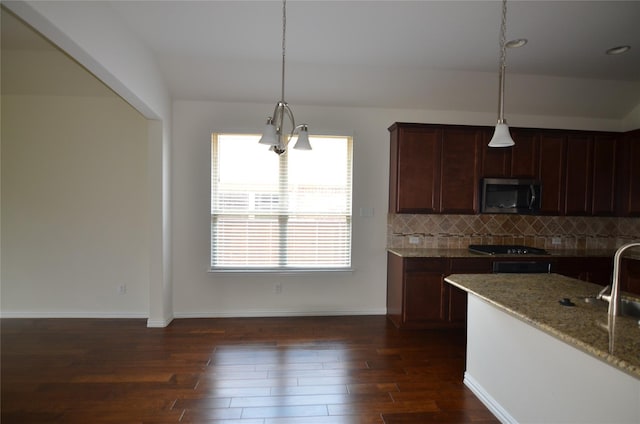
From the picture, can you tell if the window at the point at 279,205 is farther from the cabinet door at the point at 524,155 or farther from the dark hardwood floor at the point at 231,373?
the cabinet door at the point at 524,155

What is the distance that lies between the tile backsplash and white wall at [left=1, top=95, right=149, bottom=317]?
10.7 ft

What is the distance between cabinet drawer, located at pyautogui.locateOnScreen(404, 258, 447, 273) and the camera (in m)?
3.28

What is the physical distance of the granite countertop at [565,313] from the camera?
1141mm

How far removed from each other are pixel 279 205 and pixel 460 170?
2272mm

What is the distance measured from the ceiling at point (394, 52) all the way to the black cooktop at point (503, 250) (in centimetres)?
179

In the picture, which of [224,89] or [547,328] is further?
[224,89]

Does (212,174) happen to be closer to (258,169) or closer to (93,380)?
(258,169)

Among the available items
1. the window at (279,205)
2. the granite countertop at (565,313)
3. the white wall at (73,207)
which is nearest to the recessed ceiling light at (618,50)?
the granite countertop at (565,313)

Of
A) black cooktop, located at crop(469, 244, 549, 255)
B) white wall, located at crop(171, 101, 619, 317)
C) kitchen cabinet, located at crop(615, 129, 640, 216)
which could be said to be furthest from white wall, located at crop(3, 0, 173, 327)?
kitchen cabinet, located at crop(615, 129, 640, 216)

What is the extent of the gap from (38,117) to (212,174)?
206cm

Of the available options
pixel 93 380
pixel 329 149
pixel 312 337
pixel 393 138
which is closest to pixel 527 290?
pixel 312 337

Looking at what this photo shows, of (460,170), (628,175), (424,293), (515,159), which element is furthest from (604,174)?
(424,293)

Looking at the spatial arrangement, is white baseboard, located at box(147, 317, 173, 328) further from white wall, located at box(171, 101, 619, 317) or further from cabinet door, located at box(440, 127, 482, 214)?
cabinet door, located at box(440, 127, 482, 214)

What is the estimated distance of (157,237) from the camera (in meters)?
3.31
